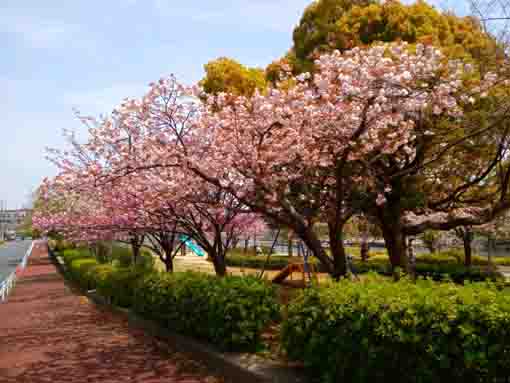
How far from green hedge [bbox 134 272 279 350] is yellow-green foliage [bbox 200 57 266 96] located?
22.3 ft

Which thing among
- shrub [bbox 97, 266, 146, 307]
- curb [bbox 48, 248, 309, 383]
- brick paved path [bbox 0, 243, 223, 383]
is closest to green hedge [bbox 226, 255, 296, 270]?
shrub [bbox 97, 266, 146, 307]

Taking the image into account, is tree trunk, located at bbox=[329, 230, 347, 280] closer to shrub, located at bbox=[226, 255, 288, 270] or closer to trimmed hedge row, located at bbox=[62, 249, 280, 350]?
trimmed hedge row, located at bbox=[62, 249, 280, 350]

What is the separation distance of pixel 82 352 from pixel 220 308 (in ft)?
8.57

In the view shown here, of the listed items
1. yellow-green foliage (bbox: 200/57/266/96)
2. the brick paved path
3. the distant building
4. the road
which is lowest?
the brick paved path

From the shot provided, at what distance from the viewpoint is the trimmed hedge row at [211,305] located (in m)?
6.29

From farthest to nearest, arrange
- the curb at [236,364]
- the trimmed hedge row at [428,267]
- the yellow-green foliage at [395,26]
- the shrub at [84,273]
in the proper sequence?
the shrub at [84,273]
the trimmed hedge row at [428,267]
the yellow-green foliage at [395,26]
the curb at [236,364]

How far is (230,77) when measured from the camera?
13.9 metres

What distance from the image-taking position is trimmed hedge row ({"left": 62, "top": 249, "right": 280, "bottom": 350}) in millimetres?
6293

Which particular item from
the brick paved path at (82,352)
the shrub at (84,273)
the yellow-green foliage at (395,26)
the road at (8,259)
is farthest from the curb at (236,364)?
the road at (8,259)

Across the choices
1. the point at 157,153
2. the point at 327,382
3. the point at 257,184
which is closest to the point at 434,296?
the point at 327,382

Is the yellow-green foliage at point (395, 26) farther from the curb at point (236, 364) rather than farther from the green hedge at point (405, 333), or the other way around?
the green hedge at point (405, 333)

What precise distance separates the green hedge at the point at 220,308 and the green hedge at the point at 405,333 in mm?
1093

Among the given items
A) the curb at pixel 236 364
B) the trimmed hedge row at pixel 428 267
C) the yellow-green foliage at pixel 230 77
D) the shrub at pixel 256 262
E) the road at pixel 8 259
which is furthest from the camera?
the road at pixel 8 259

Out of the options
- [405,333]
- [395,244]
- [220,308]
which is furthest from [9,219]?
[405,333]
